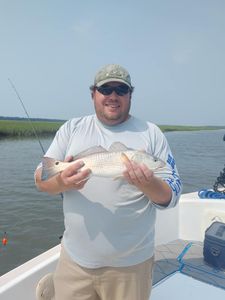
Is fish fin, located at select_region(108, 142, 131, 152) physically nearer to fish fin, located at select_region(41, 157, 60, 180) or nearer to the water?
fish fin, located at select_region(41, 157, 60, 180)

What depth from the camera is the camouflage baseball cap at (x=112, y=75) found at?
2555 mm

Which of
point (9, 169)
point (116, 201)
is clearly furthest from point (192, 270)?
point (9, 169)

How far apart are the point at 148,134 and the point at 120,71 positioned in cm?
58

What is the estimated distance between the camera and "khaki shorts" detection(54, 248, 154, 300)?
8.06 feet

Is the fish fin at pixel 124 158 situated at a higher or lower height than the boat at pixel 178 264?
higher

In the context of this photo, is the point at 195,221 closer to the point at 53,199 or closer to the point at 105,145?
the point at 105,145

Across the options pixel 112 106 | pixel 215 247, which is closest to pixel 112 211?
pixel 112 106

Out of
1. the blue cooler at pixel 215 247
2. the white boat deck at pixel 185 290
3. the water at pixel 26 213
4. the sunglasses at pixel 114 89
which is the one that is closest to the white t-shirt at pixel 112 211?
the sunglasses at pixel 114 89

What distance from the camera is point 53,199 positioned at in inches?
585

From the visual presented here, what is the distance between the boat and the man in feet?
2.81

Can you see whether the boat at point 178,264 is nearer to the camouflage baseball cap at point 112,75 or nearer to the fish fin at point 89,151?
the fish fin at point 89,151

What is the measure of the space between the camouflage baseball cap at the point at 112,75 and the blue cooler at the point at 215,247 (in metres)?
3.40

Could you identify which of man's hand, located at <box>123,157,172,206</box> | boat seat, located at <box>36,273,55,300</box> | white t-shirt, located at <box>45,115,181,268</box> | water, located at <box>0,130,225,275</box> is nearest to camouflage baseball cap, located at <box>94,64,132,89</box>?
white t-shirt, located at <box>45,115,181,268</box>

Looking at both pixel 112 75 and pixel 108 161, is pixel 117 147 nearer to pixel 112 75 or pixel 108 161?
pixel 108 161
